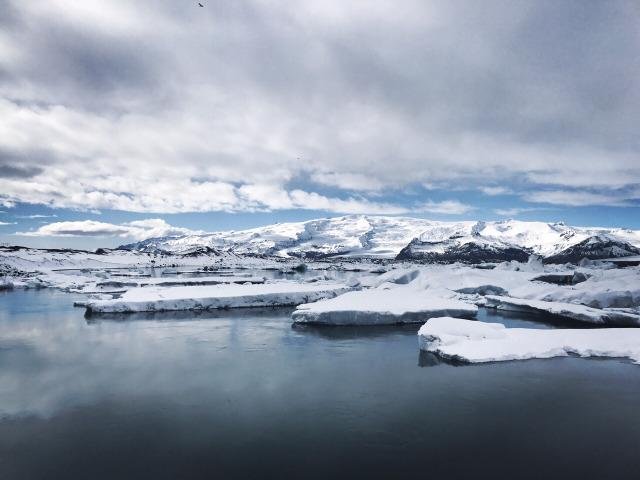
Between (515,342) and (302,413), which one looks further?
(515,342)

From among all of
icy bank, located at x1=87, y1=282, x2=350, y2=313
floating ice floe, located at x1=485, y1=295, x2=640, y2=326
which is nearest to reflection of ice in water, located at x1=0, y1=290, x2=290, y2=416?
icy bank, located at x1=87, y1=282, x2=350, y2=313

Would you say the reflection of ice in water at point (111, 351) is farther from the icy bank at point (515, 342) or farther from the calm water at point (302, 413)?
the icy bank at point (515, 342)

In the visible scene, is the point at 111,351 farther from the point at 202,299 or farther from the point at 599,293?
the point at 599,293

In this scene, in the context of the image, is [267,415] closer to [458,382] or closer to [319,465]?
[319,465]

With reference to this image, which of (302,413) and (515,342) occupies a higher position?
(515,342)

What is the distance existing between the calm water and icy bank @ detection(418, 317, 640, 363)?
0.32 metres

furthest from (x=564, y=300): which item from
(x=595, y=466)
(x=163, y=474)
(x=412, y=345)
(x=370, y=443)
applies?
(x=163, y=474)

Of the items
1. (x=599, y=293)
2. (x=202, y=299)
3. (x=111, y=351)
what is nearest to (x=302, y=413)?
(x=111, y=351)

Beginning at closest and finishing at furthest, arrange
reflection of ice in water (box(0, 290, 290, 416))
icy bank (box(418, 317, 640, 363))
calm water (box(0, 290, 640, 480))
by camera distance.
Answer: calm water (box(0, 290, 640, 480))
reflection of ice in water (box(0, 290, 290, 416))
icy bank (box(418, 317, 640, 363))

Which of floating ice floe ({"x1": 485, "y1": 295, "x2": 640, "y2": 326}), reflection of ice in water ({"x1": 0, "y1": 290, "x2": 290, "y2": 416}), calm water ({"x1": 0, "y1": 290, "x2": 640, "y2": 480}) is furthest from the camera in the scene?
floating ice floe ({"x1": 485, "y1": 295, "x2": 640, "y2": 326})

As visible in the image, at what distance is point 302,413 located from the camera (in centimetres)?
702

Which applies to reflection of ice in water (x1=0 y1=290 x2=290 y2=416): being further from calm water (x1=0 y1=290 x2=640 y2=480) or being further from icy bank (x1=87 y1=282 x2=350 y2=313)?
icy bank (x1=87 y1=282 x2=350 y2=313)

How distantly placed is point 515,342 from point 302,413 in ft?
21.4

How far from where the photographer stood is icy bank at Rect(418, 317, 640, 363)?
10.1 m
